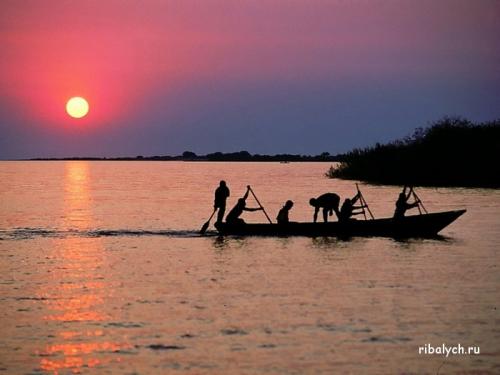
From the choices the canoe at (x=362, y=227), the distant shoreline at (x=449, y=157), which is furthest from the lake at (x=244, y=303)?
the distant shoreline at (x=449, y=157)

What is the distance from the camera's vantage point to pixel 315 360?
533 inches

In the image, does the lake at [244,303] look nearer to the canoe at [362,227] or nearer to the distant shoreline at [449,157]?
the canoe at [362,227]

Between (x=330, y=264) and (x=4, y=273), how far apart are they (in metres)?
8.75

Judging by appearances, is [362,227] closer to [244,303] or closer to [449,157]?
[244,303]

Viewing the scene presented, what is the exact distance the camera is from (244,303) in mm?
18219

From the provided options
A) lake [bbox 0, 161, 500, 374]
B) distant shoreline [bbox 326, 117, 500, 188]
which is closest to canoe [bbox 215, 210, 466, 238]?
lake [bbox 0, 161, 500, 374]

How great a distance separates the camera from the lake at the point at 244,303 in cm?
1359

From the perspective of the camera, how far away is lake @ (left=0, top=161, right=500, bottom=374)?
13594 millimetres

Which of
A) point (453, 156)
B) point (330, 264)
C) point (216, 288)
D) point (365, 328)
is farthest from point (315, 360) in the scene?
point (453, 156)

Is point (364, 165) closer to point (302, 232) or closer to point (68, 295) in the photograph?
point (302, 232)

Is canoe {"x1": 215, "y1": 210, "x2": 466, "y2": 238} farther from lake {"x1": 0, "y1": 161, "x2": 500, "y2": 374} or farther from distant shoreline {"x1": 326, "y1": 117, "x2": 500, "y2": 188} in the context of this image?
distant shoreline {"x1": 326, "y1": 117, "x2": 500, "y2": 188}

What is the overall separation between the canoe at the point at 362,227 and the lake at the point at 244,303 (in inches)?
15.6

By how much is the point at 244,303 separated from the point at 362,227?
1274cm

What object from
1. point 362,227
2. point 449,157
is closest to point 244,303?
point 362,227
